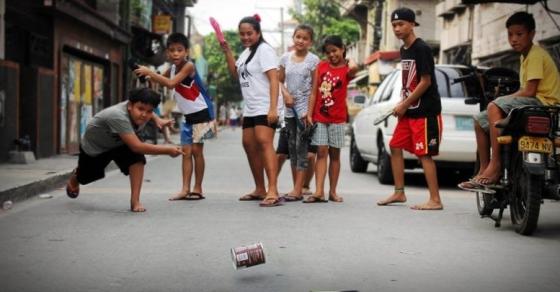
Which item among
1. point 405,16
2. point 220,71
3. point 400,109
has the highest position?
point 220,71

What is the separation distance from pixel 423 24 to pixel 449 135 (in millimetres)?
27872

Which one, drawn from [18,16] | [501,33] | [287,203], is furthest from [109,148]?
[501,33]

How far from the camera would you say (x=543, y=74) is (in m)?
6.23

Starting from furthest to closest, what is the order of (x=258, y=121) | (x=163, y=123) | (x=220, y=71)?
Answer: 1. (x=220, y=71)
2. (x=258, y=121)
3. (x=163, y=123)

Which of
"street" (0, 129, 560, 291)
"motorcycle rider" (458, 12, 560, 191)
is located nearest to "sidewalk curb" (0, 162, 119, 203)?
"street" (0, 129, 560, 291)

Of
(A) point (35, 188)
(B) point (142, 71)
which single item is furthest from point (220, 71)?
(B) point (142, 71)

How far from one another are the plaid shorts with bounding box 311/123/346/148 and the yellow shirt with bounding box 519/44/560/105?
2.45 metres

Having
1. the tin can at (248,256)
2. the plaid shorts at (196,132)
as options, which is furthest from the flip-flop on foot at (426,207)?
the tin can at (248,256)

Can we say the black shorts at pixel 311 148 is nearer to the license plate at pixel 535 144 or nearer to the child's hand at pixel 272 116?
the child's hand at pixel 272 116

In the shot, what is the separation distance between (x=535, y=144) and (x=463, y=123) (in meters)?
4.09

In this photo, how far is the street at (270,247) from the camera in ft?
14.6

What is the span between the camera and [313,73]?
8344mm

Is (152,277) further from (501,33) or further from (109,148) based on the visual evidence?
(501,33)

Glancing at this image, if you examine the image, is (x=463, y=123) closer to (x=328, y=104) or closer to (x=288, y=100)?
(x=328, y=104)
